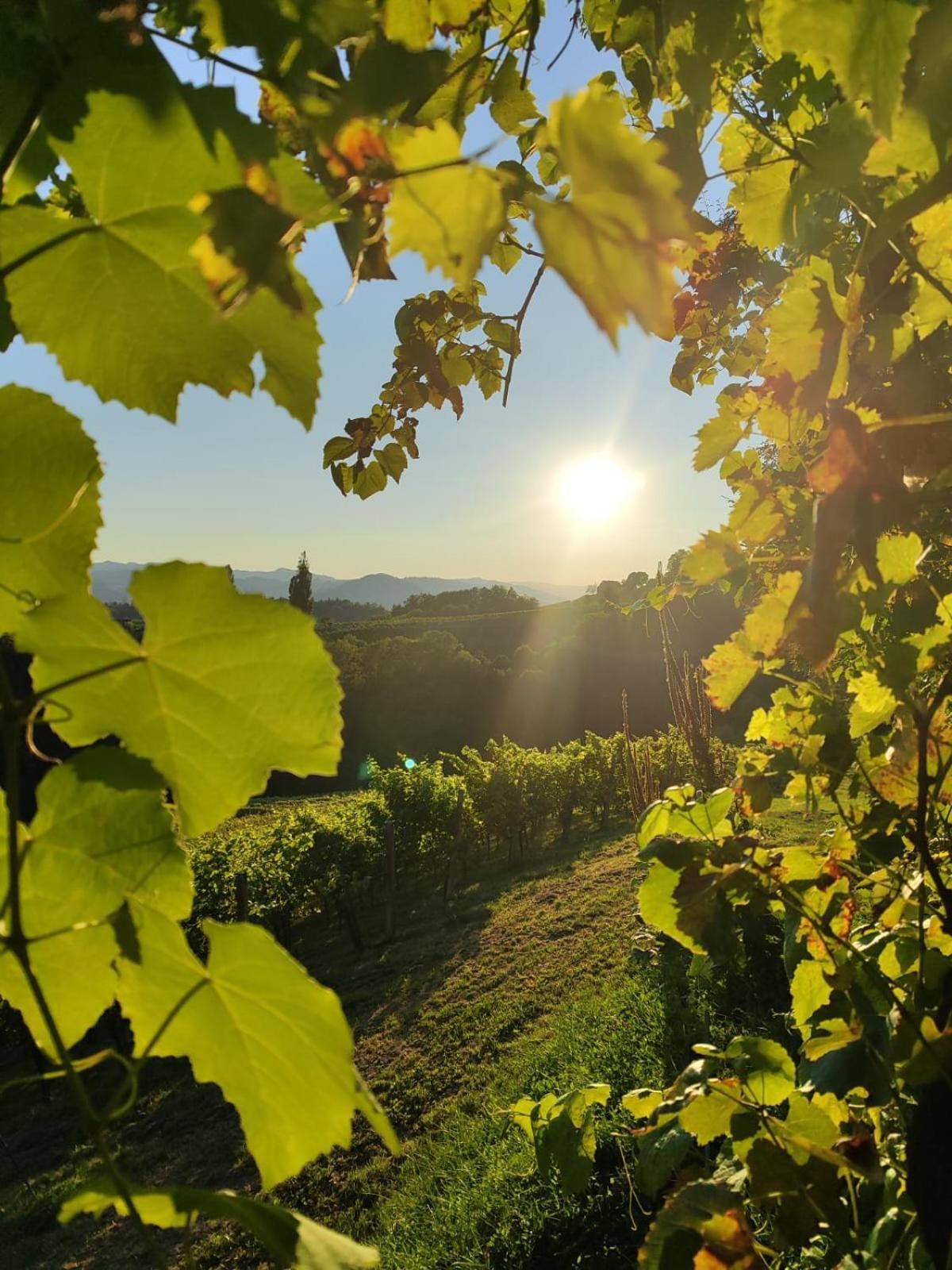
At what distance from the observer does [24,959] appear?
1.22 feet

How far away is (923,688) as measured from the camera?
5.14 ft

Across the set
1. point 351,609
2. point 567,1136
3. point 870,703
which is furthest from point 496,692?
point 870,703

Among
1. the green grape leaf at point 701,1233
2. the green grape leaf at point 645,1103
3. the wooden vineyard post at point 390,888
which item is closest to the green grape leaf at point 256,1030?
the green grape leaf at point 701,1233

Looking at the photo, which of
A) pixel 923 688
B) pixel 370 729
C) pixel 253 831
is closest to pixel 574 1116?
pixel 923 688

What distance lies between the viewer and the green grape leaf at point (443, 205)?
32 centimetres

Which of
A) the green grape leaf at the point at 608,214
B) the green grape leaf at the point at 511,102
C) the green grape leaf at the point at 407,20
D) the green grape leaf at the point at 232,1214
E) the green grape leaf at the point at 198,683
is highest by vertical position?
the green grape leaf at the point at 511,102

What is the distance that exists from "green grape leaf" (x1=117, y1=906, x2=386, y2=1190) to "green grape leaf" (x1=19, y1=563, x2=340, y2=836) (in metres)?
0.09

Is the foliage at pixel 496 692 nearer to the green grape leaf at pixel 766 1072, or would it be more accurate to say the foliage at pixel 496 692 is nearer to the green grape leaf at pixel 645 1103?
the green grape leaf at pixel 645 1103

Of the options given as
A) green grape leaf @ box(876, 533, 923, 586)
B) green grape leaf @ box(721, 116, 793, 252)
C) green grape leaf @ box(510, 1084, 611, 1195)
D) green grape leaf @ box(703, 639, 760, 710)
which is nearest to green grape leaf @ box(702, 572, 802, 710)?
green grape leaf @ box(703, 639, 760, 710)

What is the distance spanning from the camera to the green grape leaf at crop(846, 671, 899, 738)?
1073 millimetres

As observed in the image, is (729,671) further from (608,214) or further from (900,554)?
(608,214)

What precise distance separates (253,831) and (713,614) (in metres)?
Answer: 20.3

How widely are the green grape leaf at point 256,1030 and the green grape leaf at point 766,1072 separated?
1.00 metres

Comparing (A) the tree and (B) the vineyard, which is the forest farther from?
(A) the tree
